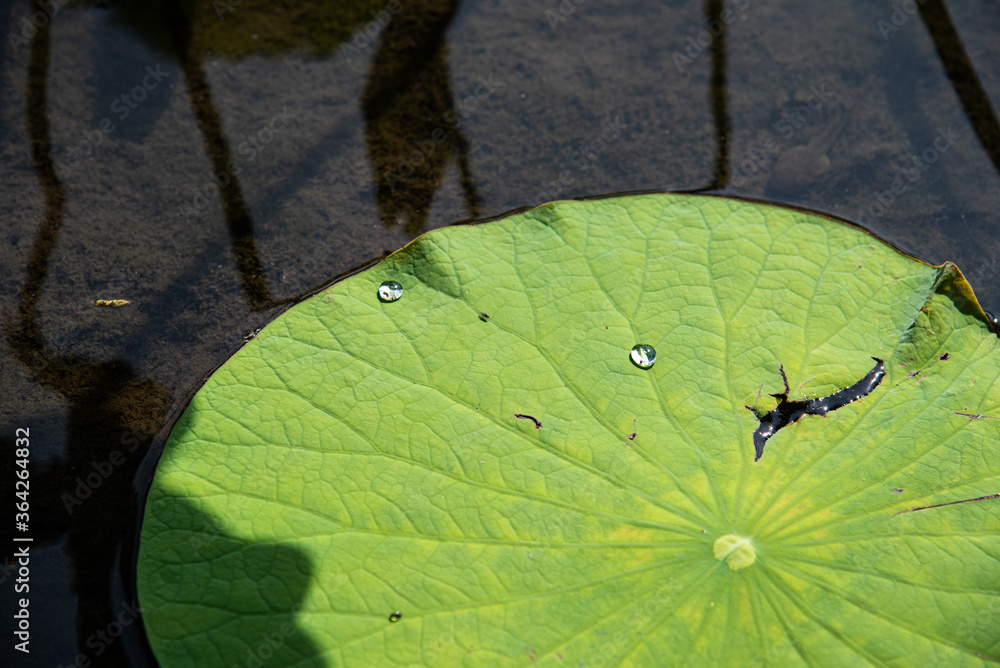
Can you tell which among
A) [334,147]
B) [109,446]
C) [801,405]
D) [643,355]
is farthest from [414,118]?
[801,405]

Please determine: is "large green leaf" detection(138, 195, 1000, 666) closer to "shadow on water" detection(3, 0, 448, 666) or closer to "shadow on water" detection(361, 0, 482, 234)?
"shadow on water" detection(3, 0, 448, 666)

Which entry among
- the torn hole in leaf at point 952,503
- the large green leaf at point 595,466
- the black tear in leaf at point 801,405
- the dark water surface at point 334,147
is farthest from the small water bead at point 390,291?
the torn hole in leaf at point 952,503

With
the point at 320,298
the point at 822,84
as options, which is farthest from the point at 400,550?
the point at 822,84

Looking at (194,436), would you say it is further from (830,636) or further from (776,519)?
(830,636)

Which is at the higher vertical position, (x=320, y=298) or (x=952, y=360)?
(x=952, y=360)

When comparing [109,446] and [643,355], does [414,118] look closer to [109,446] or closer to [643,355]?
[643,355]
